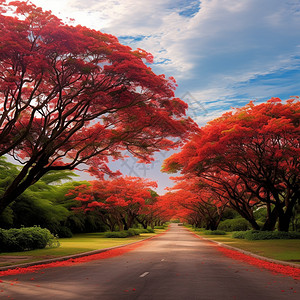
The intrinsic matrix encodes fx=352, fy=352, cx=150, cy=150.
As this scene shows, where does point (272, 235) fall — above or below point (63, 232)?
below

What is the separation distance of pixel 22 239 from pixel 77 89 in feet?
33.6

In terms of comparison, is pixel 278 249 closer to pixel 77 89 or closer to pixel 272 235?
pixel 272 235

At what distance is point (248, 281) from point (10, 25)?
44.2 ft

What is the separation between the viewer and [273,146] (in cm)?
2742

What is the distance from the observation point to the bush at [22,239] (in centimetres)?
2105

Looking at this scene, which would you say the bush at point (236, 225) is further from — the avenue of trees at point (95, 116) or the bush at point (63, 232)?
the bush at point (63, 232)

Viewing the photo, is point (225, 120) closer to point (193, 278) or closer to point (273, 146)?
point (273, 146)

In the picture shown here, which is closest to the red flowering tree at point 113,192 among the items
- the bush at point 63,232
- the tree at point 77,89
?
the bush at point 63,232

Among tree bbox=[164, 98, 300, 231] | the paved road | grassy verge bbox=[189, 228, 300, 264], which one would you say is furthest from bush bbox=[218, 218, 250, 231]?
the paved road

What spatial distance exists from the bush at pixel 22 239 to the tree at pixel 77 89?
15.7ft

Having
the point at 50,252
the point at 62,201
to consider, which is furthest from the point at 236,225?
the point at 50,252

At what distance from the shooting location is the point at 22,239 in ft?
71.0

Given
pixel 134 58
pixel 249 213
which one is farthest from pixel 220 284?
pixel 249 213

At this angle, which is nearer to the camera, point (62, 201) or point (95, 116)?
point (95, 116)
